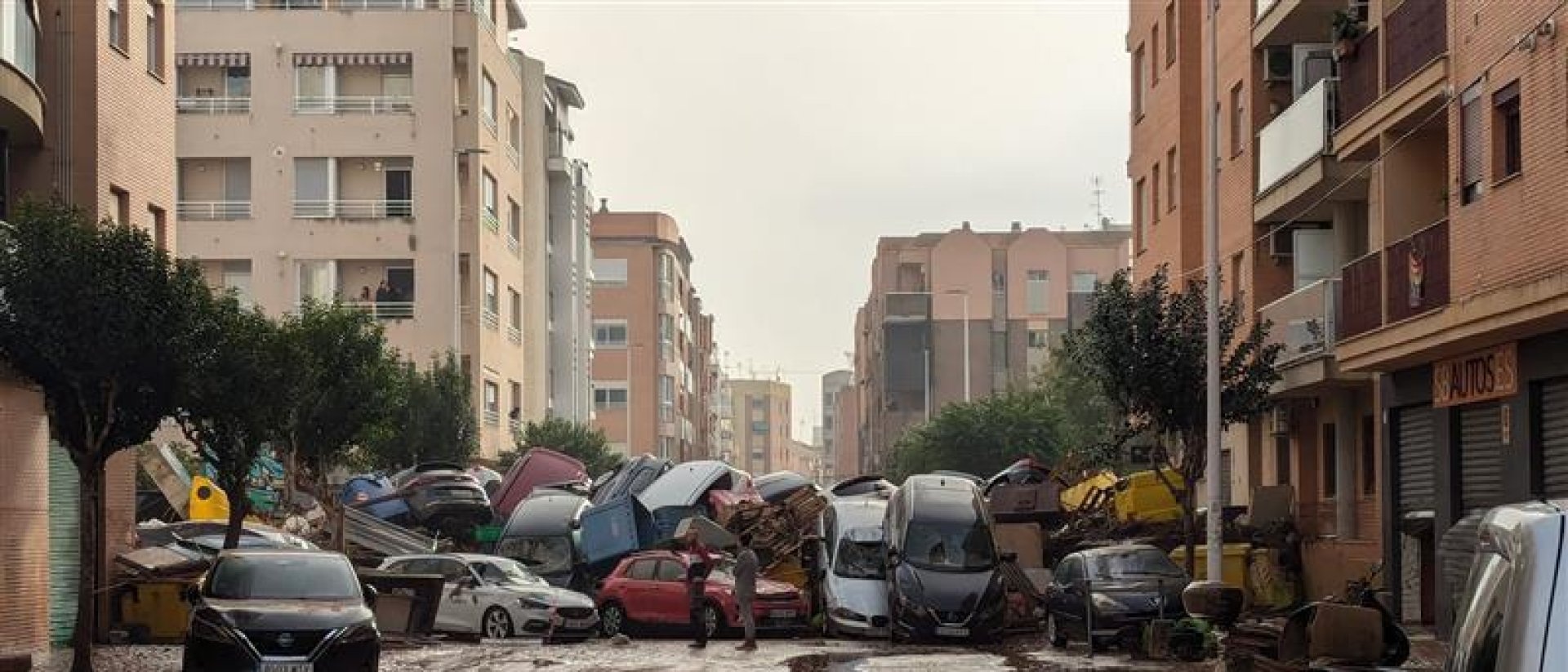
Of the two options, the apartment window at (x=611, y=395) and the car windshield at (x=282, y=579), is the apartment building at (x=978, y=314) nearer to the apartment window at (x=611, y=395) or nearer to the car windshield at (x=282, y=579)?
the apartment window at (x=611, y=395)

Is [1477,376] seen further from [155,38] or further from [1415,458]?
[155,38]

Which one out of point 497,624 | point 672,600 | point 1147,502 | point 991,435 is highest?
point 991,435

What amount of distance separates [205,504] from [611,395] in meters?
82.0

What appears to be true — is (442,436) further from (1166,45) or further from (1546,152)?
(1546,152)

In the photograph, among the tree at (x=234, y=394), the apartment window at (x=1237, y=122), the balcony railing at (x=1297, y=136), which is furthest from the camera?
the apartment window at (x=1237, y=122)

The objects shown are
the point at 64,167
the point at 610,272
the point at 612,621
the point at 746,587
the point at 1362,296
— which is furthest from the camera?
the point at 610,272

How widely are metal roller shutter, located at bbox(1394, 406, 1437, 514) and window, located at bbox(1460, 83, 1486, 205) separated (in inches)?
186

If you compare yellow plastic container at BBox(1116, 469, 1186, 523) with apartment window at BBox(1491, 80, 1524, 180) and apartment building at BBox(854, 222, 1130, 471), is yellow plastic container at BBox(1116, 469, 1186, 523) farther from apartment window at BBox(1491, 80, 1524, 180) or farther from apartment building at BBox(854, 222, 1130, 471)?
apartment building at BBox(854, 222, 1130, 471)

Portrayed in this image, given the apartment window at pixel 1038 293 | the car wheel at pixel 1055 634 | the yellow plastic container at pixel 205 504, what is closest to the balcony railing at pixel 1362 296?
the car wheel at pixel 1055 634

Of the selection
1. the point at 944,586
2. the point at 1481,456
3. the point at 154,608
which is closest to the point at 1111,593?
the point at 944,586

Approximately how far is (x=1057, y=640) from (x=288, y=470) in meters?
16.4

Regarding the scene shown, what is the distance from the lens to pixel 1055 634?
2983 cm

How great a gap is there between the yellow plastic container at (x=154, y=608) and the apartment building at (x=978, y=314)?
98110mm

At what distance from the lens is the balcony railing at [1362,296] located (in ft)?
91.5
